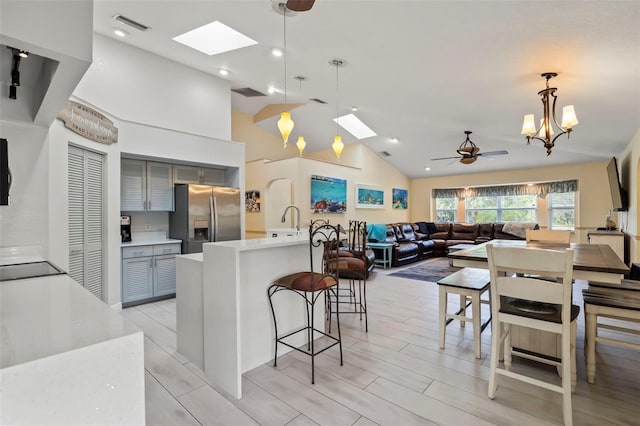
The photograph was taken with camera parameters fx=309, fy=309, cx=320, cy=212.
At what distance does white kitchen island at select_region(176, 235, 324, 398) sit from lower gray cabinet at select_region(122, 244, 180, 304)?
187 cm

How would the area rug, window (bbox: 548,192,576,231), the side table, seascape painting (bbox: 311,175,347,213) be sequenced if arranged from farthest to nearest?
window (bbox: 548,192,576,231), seascape painting (bbox: 311,175,347,213), the side table, the area rug

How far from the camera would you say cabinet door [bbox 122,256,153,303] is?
4.02 m

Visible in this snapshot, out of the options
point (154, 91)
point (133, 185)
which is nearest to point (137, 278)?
point (133, 185)

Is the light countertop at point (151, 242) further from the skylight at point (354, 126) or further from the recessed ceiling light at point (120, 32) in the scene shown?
the skylight at point (354, 126)

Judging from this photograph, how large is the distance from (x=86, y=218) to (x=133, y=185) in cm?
99

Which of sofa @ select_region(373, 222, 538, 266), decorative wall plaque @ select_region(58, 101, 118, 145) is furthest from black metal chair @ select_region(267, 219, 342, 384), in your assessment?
sofa @ select_region(373, 222, 538, 266)

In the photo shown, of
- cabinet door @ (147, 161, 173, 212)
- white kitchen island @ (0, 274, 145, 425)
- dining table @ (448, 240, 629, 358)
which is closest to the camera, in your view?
white kitchen island @ (0, 274, 145, 425)

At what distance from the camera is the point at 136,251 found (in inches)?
163

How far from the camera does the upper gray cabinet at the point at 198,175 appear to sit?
15.9ft

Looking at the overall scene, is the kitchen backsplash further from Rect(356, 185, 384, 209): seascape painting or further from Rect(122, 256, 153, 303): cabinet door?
Rect(356, 185, 384, 209): seascape painting

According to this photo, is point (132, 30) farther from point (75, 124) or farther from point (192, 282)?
point (192, 282)

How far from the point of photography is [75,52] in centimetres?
139

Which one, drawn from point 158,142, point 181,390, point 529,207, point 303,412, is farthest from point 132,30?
point 529,207

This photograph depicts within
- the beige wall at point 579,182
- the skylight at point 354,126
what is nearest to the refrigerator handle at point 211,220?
the skylight at point 354,126
